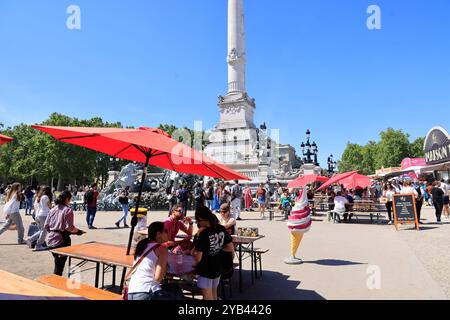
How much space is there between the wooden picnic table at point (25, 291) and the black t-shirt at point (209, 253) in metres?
1.55

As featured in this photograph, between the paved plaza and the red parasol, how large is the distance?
2.24 meters

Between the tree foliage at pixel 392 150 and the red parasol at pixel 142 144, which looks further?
the tree foliage at pixel 392 150

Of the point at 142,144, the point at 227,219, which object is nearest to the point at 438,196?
the point at 227,219

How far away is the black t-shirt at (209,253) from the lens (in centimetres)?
377

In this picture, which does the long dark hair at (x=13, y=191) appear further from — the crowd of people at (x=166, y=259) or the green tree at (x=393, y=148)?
the green tree at (x=393, y=148)

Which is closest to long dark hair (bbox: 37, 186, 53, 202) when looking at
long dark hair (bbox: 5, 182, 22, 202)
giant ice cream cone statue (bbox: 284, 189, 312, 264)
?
long dark hair (bbox: 5, 182, 22, 202)

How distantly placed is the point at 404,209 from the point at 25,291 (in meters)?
13.3

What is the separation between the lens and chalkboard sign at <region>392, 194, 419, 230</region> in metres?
12.0

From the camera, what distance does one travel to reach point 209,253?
12.4 feet

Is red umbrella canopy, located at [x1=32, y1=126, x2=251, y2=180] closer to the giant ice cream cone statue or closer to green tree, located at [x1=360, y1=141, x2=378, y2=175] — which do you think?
the giant ice cream cone statue

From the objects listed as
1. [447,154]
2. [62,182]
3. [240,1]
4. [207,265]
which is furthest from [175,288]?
[62,182]

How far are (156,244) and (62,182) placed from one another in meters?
65.3

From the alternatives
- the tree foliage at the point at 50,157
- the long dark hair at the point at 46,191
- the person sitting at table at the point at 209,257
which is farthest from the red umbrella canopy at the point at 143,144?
the tree foliage at the point at 50,157
